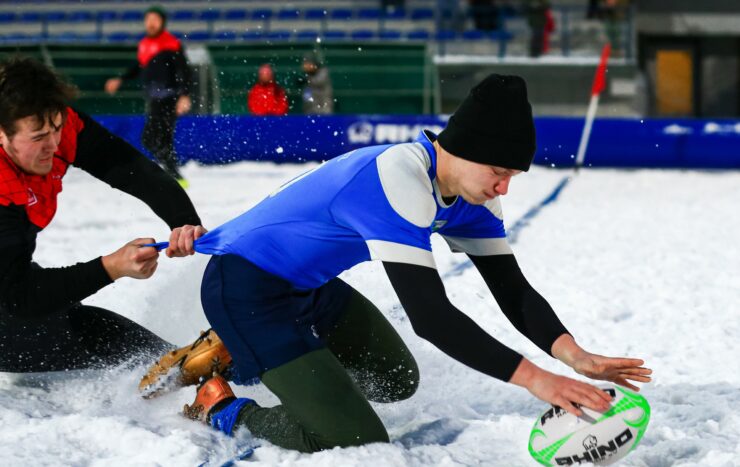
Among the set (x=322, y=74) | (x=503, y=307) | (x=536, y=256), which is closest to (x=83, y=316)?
(x=503, y=307)

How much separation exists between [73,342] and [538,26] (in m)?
14.6

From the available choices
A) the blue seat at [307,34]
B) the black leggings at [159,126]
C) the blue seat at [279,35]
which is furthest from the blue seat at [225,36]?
the black leggings at [159,126]

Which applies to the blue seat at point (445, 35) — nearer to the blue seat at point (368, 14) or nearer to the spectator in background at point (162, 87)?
the blue seat at point (368, 14)

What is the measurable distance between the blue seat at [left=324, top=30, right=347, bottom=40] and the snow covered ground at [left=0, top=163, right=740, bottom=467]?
394 inches

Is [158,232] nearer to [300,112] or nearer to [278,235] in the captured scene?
[278,235]

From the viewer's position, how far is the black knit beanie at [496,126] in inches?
97.7

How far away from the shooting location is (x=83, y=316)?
3.47 metres

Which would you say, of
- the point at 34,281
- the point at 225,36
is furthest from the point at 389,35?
the point at 34,281

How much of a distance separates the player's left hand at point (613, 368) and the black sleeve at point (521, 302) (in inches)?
6.5

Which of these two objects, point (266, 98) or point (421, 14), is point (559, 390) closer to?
point (266, 98)

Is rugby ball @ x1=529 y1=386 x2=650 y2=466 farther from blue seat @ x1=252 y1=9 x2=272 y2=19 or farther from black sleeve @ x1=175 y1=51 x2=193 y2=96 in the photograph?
blue seat @ x1=252 y1=9 x2=272 y2=19

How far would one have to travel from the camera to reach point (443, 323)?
2.46 metres

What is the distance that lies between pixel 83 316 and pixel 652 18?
63.9 feet

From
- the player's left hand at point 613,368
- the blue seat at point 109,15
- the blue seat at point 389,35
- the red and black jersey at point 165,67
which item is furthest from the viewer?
the blue seat at point 109,15
